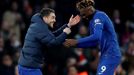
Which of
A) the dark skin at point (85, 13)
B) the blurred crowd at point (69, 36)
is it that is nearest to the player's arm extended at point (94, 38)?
the dark skin at point (85, 13)

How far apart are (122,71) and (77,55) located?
127 cm

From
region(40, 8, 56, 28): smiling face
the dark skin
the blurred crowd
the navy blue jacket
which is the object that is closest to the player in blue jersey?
the dark skin

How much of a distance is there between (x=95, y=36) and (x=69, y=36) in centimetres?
623

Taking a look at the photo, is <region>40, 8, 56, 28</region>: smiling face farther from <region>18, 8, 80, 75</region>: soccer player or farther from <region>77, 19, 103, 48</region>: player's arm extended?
<region>77, 19, 103, 48</region>: player's arm extended

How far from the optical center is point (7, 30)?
16.5 meters

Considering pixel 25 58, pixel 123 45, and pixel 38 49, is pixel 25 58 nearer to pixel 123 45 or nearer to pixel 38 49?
pixel 38 49

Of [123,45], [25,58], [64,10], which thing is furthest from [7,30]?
[25,58]

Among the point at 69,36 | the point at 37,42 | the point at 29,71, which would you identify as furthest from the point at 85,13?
the point at 69,36

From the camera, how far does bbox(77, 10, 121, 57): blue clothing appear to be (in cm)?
1051

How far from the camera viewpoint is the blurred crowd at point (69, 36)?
49.5 ft

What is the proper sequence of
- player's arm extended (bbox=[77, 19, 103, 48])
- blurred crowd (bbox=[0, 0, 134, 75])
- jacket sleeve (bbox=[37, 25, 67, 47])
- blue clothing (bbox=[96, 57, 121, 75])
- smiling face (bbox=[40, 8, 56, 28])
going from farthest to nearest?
blurred crowd (bbox=[0, 0, 134, 75]) → smiling face (bbox=[40, 8, 56, 28]) → blue clothing (bbox=[96, 57, 121, 75]) → jacket sleeve (bbox=[37, 25, 67, 47]) → player's arm extended (bbox=[77, 19, 103, 48])

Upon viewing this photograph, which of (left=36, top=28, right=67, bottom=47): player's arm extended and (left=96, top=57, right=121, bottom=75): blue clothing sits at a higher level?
(left=36, top=28, right=67, bottom=47): player's arm extended

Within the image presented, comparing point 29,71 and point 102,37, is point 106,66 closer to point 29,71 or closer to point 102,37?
point 102,37

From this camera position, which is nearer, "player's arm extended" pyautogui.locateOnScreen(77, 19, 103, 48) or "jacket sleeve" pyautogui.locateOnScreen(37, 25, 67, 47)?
"player's arm extended" pyautogui.locateOnScreen(77, 19, 103, 48)
